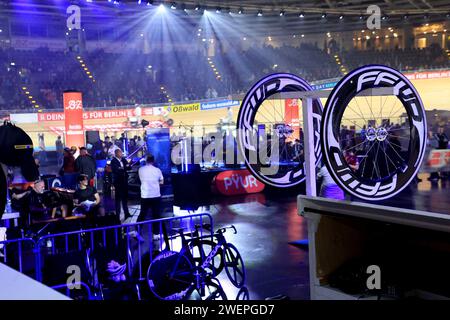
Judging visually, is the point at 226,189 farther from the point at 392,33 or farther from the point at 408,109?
the point at 392,33

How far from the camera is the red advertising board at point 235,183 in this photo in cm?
1570

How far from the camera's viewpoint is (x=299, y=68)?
3319cm

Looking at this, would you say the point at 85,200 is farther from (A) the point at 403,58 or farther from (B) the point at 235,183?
(A) the point at 403,58

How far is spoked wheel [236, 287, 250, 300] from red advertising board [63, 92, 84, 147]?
43.2 ft

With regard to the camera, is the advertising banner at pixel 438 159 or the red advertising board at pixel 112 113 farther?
the red advertising board at pixel 112 113

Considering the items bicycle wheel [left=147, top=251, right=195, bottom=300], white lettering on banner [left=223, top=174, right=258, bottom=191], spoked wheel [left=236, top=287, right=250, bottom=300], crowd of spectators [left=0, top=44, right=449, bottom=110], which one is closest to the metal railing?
bicycle wheel [left=147, top=251, right=195, bottom=300]

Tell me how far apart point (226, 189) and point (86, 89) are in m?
17.3

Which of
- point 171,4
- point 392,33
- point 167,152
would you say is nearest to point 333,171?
point 167,152

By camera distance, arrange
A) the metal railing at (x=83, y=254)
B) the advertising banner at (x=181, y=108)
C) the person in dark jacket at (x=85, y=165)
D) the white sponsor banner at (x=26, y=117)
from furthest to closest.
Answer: the advertising banner at (x=181, y=108), the white sponsor banner at (x=26, y=117), the person in dark jacket at (x=85, y=165), the metal railing at (x=83, y=254)

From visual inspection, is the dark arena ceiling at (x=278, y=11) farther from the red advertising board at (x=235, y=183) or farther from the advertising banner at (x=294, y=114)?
the red advertising board at (x=235, y=183)

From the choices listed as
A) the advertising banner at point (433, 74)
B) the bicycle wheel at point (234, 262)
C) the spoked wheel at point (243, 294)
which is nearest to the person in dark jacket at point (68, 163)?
the bicycle wheel at point (234, 262)

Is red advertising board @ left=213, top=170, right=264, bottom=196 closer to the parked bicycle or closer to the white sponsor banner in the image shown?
the parked bicycle

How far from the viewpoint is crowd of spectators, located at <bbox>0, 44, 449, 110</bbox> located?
1136 inches

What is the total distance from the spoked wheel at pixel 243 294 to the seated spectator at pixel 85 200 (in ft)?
12.9
